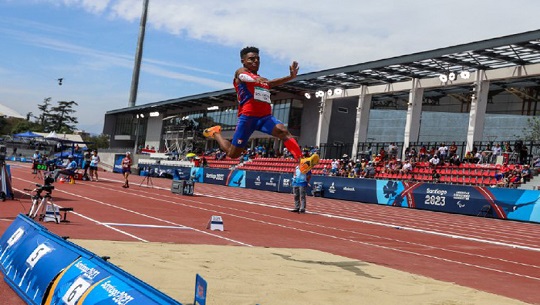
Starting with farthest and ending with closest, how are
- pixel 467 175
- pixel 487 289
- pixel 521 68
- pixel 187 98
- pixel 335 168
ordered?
pixel 187 98, pixel 335 168, pixel 521 68, pixel 467 175, pixel 487 289

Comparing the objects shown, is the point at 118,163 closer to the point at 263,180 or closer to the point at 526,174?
the point at 263,180

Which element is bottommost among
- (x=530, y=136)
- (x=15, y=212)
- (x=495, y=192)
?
(x=15, y=212)

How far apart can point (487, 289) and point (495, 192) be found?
1581cm

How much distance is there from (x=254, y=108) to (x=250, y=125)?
214 mm

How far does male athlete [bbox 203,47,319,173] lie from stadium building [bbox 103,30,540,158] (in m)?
8.46

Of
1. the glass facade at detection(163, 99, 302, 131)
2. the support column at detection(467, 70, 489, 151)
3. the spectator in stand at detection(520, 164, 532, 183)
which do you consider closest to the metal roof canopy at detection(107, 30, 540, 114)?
the support column at detection(467, 70, 489, 151)

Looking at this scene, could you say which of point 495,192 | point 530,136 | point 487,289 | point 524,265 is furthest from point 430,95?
point 487,289

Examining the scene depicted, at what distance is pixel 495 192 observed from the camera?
21.7 metres

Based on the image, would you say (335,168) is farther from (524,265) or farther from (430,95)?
(524,265)

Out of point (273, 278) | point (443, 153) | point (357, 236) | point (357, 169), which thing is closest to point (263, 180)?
point (357, 169)

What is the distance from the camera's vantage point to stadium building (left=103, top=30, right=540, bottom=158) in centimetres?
2805

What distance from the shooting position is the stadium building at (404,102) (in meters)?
28.0

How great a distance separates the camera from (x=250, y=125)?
7008 mm

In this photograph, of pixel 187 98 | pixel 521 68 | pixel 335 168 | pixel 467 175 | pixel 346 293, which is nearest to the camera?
pixel 346 293
